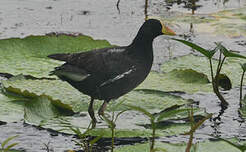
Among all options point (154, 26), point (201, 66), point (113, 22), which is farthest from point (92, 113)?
point (113, 22)

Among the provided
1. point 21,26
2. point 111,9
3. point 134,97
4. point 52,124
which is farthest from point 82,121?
point 111,9

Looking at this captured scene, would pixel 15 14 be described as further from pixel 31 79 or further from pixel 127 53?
pixel 127 53

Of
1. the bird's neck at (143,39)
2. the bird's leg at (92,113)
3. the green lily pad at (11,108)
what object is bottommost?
the bird's leg at (92,113)

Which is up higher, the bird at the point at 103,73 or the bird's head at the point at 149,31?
the bird's head at the point at 149,31

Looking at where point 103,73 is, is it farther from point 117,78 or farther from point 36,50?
point 36,50

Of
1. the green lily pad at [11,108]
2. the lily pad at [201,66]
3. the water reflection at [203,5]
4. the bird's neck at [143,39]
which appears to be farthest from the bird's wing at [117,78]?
the water reflection at [203,5]

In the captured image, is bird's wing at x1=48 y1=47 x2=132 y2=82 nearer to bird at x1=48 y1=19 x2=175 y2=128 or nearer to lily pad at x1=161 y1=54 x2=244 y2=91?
bird at x1=48 y1=19 x2=175 y2=128

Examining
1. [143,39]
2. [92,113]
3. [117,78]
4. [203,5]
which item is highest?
[143,39]

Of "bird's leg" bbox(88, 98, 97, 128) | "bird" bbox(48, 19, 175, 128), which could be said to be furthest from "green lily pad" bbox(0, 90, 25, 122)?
"bird's leg" bbox(88, 98, 97, 128)

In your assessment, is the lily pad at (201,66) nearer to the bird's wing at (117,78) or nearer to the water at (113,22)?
the water at (113,22)

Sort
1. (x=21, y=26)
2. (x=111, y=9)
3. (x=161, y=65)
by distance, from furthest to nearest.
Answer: (x=111, y=9) < (x=21, y=26) < (x=161, y=65)

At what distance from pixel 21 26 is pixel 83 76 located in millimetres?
2267

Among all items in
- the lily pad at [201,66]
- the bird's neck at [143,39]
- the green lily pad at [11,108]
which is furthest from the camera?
the lily pad at [201,66]

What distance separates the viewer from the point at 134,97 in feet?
14.4
